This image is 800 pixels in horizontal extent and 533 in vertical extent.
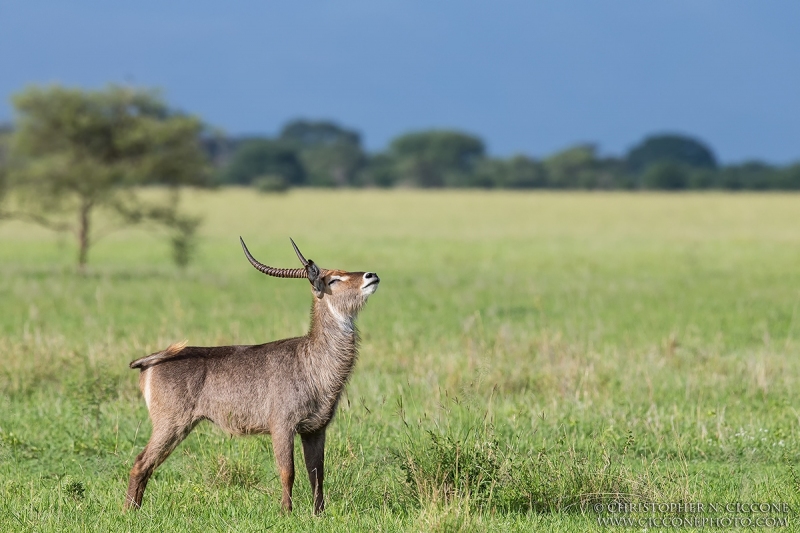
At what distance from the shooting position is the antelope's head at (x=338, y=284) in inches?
262

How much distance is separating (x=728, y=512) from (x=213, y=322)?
1213cm

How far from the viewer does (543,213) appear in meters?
65.2

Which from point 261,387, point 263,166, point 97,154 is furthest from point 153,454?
point 263,166

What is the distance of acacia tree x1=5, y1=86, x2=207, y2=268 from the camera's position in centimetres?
2616

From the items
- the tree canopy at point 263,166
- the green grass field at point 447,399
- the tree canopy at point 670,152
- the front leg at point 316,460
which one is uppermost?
the tree canopy at point 670,152

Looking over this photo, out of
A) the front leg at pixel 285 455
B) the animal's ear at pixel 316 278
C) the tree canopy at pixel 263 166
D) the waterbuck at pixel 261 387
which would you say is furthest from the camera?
the tree canopy at pixel 263 166

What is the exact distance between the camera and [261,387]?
700 cm

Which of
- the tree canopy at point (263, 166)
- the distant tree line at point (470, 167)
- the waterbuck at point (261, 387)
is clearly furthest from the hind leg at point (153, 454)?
the tree canopy at point (263, 166)

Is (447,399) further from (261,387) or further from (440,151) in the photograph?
(440,151)

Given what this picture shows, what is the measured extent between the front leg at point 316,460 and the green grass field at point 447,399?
12cm

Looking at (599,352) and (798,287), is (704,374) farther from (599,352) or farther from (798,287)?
(798,287)

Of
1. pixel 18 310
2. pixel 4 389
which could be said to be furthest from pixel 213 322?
pixel 4 389

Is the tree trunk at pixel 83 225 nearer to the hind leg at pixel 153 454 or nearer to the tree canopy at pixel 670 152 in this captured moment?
the hind leg at pixel 153 454

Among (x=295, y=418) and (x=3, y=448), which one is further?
(x=3, y=448)
